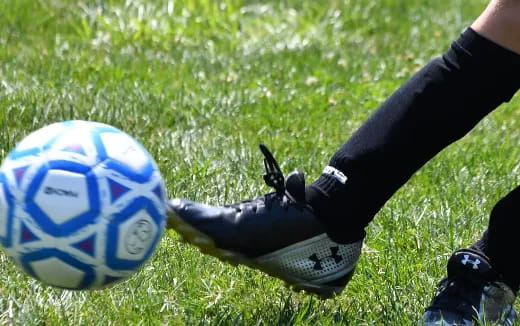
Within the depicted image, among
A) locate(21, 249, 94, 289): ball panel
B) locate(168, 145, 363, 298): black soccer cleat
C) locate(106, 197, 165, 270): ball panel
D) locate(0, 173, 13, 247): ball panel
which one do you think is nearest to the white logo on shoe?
locate(168, 145, 363, 298): black soccer cleat

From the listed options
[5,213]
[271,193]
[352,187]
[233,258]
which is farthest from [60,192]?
[352,187]

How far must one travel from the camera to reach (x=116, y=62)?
541 cm

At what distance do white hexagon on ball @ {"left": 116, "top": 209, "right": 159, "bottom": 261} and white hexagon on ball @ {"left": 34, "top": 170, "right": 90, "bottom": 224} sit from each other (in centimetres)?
11

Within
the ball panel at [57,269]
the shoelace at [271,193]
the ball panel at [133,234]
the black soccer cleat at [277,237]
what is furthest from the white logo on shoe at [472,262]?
the ball panel at [57,269]

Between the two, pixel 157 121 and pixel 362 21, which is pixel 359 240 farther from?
pixel 362 21

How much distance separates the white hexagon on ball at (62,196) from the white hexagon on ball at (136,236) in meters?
0.11

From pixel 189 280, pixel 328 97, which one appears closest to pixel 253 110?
pixel 328 97

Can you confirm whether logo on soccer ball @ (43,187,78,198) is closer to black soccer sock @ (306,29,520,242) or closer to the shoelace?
the shoelace

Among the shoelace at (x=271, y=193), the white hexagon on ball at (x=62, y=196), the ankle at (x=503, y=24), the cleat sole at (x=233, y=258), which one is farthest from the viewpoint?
the shoelace at (x=271, y=193)

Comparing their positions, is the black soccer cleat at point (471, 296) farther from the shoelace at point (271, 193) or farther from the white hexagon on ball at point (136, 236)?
the white hexagon on ball at point (136, 236)

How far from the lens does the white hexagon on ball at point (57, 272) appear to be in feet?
8.21

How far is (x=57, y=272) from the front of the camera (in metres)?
2.52

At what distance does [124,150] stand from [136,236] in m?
0.22

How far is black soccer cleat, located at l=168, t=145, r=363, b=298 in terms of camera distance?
2.79 metres
